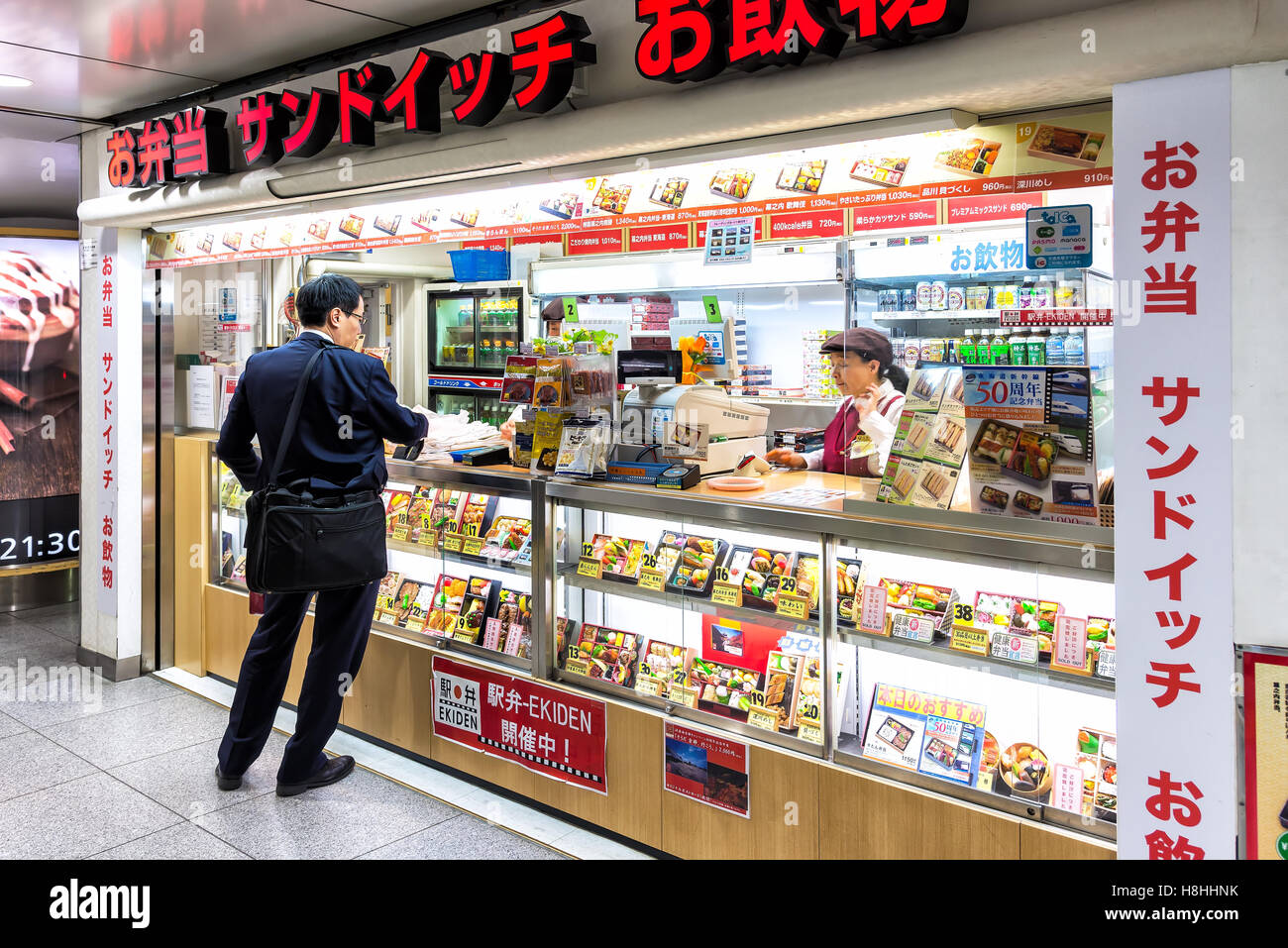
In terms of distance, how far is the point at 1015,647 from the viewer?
288 cm

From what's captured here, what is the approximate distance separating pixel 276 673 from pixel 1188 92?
3.89 m

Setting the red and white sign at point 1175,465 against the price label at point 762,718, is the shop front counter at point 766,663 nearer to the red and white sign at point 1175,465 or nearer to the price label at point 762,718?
the price label at point 762,718

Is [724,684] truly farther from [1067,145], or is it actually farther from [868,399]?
[1067,145]

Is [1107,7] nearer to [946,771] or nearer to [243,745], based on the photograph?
[946,771]

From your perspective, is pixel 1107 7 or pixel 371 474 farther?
pixel 371 474

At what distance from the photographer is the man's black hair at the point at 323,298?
4.07 meters

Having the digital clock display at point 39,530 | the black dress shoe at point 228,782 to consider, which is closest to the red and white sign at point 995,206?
the black dress shoe at point 228,782

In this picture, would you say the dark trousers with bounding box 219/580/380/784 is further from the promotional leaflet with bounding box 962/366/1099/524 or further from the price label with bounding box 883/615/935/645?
the promotional leaflet with bounding box 962/366/1099/524

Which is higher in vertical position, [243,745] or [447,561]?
[447,561]

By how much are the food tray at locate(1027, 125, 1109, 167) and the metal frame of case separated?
102cm

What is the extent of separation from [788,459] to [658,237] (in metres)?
1.14

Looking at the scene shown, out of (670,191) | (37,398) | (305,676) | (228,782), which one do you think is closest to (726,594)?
(670,191)
